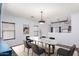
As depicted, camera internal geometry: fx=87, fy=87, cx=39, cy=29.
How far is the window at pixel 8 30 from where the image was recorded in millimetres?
1796

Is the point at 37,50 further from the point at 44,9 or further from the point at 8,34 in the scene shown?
the point at 44,9

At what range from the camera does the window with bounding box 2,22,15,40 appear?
1796 mm

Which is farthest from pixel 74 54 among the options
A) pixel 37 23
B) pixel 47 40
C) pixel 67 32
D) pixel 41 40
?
pixel 37 23

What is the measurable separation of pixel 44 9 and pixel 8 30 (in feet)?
2.90

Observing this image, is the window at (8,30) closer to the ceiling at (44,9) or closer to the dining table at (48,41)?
the ceiling at (44,9)

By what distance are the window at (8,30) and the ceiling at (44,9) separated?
247 millimetres

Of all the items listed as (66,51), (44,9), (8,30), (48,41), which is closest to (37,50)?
(48,41)

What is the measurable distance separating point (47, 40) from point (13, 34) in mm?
760

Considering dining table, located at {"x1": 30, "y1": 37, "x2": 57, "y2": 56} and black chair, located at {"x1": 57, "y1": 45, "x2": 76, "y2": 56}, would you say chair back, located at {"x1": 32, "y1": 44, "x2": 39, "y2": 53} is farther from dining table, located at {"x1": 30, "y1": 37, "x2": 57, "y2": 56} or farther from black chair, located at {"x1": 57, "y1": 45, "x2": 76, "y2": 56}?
black chair, located at {"x1": 57, "y1": 45, "x2": 76, "y2": 56}

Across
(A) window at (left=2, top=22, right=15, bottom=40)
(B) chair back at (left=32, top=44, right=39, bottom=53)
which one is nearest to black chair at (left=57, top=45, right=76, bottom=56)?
(B) chair back at (left=32, top=44, right=39, bottom=53)

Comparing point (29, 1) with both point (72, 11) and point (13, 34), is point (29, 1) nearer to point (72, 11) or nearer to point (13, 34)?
point (13, 34)

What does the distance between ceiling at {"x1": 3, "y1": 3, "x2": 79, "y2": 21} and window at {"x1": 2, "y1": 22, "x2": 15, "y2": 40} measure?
25 centimetres

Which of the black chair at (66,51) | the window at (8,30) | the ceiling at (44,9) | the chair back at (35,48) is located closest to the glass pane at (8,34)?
the window at (8,30)

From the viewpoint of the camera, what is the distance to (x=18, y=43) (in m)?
1.88
